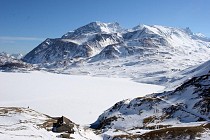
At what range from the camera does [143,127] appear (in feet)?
332

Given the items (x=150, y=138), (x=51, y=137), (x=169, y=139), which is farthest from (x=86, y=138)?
(x=169, y=139)

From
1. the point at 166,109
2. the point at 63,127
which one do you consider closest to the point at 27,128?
the point at 63,127

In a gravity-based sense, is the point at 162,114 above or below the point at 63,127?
above

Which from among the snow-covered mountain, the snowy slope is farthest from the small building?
the snow-covered mountain

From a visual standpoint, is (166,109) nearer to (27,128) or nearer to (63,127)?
(63,127)

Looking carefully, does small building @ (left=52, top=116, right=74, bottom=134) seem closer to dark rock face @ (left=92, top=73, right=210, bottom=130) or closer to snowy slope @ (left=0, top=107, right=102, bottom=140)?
snowy slope @ (left=0, top=107, right=102, bottom=140)

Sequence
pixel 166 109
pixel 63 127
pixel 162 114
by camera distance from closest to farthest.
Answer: pixel 63 127, pixel 162 114, pixel 166 109

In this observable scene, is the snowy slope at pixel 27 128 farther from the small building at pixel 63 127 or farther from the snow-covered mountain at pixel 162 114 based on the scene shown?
the snow-covered mountain at pixel 162 114

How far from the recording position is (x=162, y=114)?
4328 inches


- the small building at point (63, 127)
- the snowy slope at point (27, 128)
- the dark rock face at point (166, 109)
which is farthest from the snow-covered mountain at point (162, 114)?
the small building at point (63, 127)

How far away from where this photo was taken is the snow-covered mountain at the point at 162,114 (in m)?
86.4

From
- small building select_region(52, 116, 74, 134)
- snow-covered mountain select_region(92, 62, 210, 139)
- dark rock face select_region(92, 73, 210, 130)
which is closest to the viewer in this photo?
snow-covered mountain select_region(92, 62, 210, 139)

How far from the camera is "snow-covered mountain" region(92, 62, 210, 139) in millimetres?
86394

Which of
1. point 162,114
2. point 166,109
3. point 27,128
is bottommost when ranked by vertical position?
point 27,128
